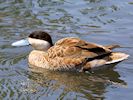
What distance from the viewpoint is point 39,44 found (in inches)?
440

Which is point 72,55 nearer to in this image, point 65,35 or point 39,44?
point 39,44

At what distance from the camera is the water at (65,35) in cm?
968

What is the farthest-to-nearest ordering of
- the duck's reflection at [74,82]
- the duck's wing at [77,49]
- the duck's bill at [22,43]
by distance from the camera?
the duck's bill at [22,43]
the duck's wing at [77,49]
the duck's reflection at [74,82]

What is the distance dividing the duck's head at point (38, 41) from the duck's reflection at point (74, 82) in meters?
0.45

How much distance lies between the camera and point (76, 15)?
44.4ft

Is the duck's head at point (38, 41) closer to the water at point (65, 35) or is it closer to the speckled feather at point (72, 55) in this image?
the speckled feather at point (72, 55)

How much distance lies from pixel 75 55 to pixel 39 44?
0.82 metres

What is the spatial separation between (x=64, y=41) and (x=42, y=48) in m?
0.57

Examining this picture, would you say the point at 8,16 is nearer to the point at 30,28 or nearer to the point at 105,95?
the point at 30,28

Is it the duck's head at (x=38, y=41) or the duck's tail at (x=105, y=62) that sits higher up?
the duck's head at (x=38, y=41)

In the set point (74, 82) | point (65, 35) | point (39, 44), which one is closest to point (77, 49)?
point (74, 82)

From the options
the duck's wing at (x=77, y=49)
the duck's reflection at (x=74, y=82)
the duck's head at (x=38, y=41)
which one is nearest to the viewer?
the duck's reflection at (x=74, y=82)

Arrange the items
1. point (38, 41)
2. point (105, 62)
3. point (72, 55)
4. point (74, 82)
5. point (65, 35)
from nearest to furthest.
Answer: point (74, 82) → point (105, 62) → point (72, 55) → point (38, 41) → point (65, 35)

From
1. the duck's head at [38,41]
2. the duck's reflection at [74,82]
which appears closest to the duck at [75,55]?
the duck's head at [38,41]
